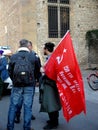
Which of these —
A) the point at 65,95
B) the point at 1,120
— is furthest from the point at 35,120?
the point at 65,95

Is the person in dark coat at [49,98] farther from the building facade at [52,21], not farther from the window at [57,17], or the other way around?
the window at [57,17]

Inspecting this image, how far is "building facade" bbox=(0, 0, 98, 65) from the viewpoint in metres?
25.2

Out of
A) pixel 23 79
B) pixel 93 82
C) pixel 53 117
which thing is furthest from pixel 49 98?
pixel 93 82

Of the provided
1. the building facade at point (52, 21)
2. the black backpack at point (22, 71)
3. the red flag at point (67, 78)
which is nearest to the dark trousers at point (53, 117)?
Answer: the red flag at point (67, 78)

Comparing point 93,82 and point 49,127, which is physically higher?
point 93,82

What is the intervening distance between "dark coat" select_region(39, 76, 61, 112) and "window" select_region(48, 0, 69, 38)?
60.4 feet

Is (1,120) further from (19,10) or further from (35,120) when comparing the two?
(19,10)

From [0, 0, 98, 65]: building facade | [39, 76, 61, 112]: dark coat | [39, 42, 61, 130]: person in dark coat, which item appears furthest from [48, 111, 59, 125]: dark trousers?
[0, 0, 98, 65]: building facade

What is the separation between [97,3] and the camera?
27.4 m

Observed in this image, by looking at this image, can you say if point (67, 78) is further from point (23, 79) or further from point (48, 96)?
point (23, 79)

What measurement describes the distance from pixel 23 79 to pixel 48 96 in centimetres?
88

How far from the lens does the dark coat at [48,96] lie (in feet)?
24.4

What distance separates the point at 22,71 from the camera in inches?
269

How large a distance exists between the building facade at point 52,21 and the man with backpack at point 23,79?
59.7ft
